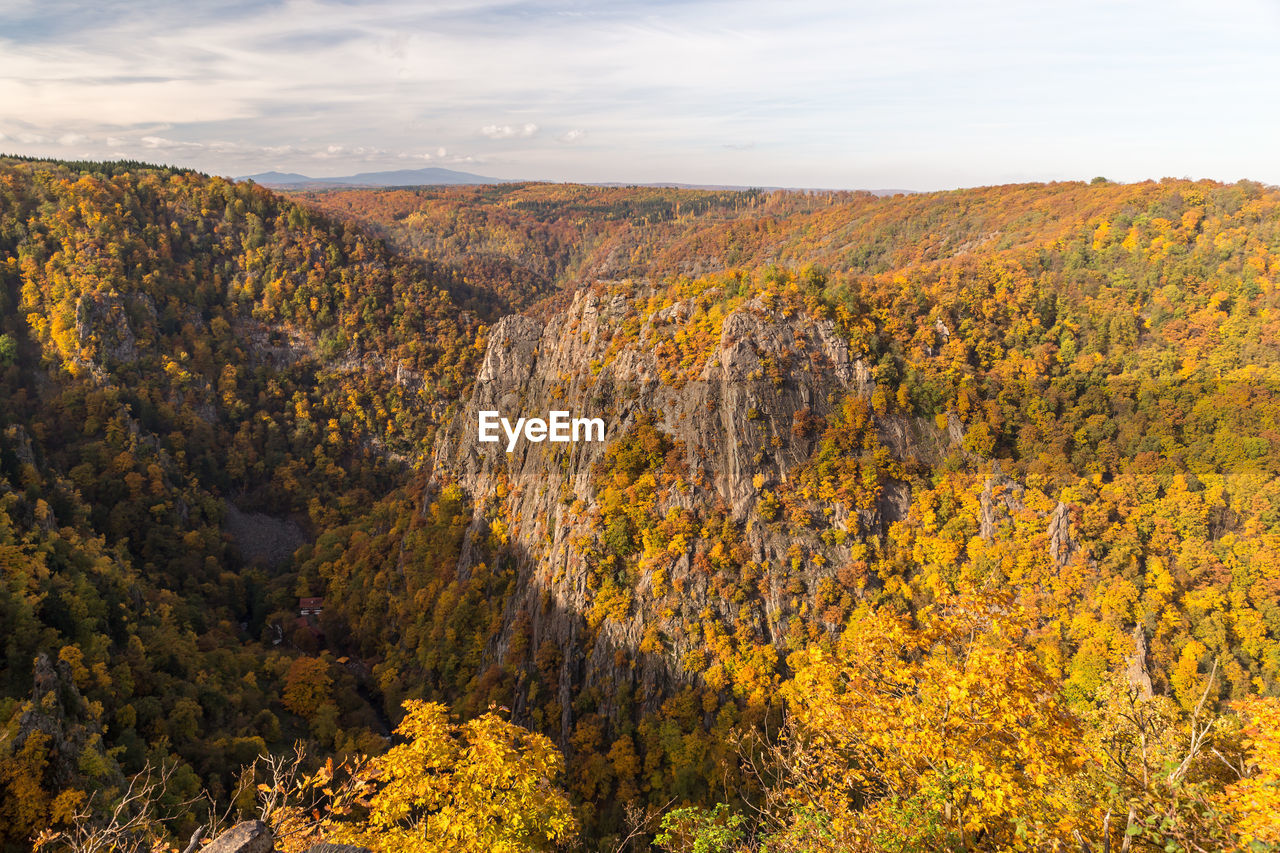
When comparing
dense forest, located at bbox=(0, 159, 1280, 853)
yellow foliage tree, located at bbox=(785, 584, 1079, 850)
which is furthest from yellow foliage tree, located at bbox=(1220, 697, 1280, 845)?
yellow foliage tree, located at bbox=(785, 584, 1079, 850)

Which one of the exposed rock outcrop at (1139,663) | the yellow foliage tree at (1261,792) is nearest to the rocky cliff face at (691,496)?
the exposed rock outcrop at (1139,663)

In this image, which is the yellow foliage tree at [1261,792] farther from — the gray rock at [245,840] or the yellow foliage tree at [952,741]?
the gray rock at [245,840]

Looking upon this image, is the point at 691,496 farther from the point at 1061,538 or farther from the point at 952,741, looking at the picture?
the point at 952,741

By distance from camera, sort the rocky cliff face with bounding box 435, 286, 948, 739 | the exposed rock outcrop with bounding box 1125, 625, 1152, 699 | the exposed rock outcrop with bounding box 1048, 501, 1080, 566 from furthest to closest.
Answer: the rocky cliff face with bounding box 435, 286, 948, 739
the exposed rock outcrop with bounding box 1048, 501, 1080, 566
the exposed rock outcrop with bounding box 1125, 625, 1152, 699

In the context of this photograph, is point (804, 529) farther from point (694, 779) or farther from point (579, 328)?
point (579, 328)

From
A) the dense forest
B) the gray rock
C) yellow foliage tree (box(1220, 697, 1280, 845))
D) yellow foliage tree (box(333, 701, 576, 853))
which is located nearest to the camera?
yellow foliage tree (box(1220, 697, 1280, 845))

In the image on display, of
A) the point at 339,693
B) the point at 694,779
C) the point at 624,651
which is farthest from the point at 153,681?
the point at 694,779

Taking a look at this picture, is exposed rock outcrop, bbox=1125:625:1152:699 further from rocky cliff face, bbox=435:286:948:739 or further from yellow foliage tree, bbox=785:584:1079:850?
yellow foliage tree, bbox=785:584:1079:850
